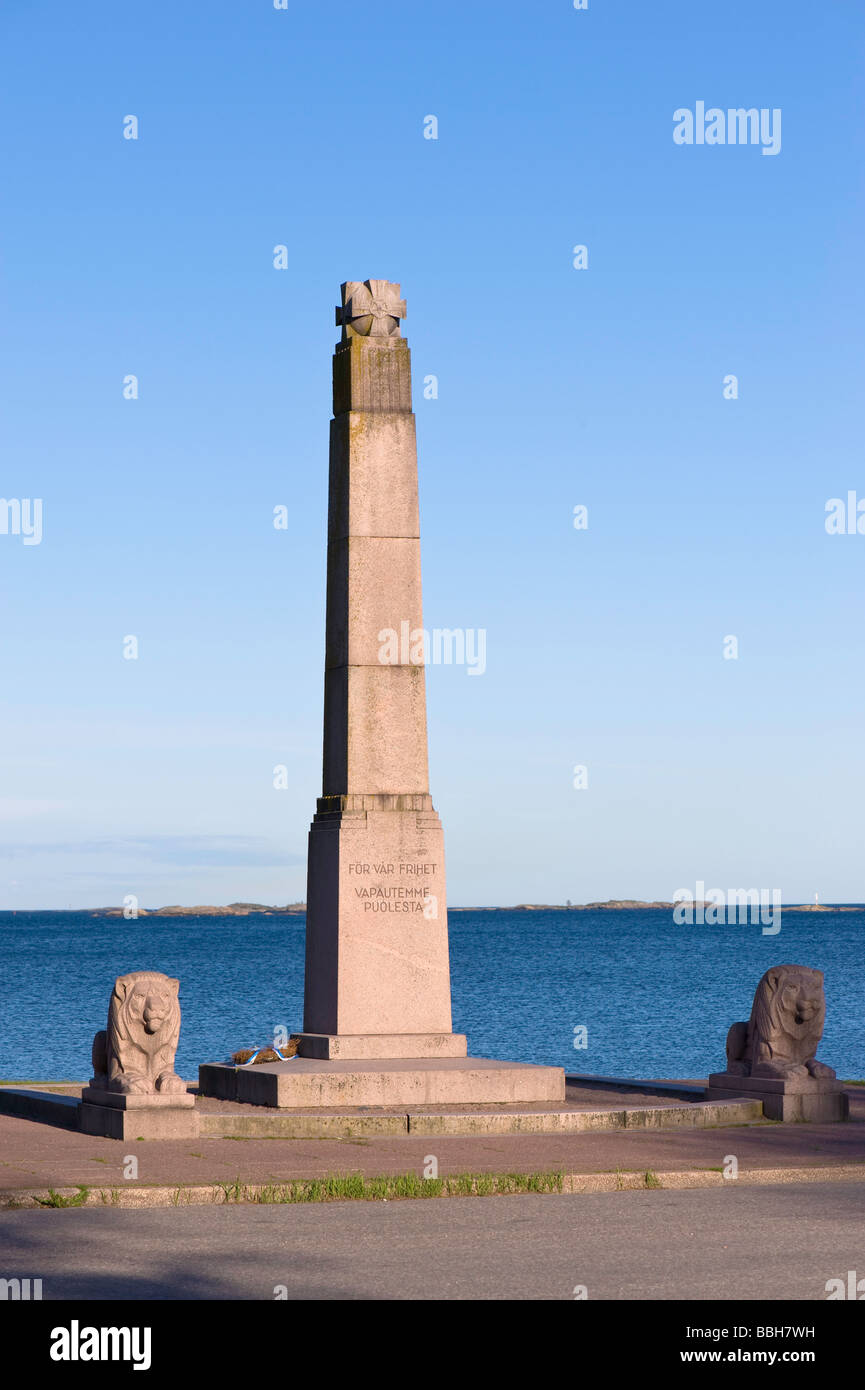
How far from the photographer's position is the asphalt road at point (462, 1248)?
874 cm

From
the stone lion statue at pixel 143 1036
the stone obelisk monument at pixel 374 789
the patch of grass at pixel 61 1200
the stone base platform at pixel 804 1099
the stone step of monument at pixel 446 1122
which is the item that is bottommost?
the patch of grass at pixel 61 1200

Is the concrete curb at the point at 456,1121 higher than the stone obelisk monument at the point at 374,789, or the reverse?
the stone obelisk monument at the point at 374,789

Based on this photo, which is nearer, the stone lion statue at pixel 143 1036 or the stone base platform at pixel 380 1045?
the stone lion statue at pixel 143 1036

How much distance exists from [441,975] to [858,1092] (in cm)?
515

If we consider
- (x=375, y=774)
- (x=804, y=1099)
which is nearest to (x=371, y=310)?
(x=375, y=774)

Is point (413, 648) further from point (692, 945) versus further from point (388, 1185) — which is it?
point (692, 945)

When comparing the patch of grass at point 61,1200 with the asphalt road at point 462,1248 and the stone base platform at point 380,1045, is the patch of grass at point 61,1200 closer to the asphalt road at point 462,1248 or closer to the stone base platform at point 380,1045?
the asphalt road at point 462,1248

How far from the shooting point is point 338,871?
18203 millimetres

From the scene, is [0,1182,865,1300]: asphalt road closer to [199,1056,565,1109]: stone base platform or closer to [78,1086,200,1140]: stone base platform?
[78,1086,200,1140]: stone base platform

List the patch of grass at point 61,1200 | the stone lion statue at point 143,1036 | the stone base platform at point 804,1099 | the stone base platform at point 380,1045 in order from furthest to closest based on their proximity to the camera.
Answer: the stone base platform at point 380,1045, the stone base platform at point 804,1099, the stone lion statue at point 143,1036, the patch of grass at point 61,1200

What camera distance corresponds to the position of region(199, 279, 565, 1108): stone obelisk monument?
1808 cm

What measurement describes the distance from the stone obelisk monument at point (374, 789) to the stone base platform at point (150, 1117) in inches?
97.5

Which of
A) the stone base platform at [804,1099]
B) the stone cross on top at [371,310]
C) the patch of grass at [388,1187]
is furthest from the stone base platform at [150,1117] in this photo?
the stone cross on top at [371,310]

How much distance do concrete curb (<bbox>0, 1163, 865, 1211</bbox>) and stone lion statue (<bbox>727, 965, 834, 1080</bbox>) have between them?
4.07m
